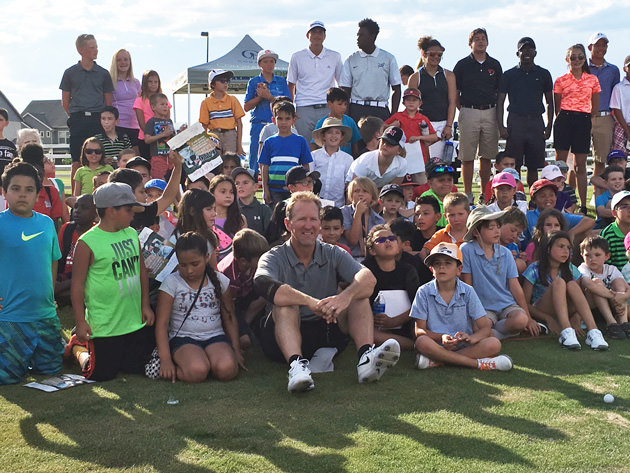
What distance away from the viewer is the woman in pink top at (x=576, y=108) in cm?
1063

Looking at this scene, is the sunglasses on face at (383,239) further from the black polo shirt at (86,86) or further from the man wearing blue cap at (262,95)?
the black polo shirt at (86,86)

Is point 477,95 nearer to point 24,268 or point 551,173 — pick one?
point 551,173

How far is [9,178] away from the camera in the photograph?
5.18m

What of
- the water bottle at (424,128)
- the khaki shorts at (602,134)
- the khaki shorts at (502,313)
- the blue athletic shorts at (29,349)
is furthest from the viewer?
the khaki shorts at (602,134)

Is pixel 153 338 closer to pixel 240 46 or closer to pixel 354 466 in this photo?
pixel 354 466

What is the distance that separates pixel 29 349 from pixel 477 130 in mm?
7504

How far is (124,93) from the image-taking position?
1084 centimetres

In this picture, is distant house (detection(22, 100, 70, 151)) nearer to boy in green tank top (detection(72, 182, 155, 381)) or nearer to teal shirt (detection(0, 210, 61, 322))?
teal shirt (detection(0, 210, 61, 322))

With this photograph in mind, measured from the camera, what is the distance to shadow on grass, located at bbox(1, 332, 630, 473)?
373cm

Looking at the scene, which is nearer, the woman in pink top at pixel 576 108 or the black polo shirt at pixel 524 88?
the black polo shirt at pixel 524 88

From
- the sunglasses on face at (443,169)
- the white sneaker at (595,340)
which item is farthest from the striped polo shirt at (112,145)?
the white sneaker at (595,340)

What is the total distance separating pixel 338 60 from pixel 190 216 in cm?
521

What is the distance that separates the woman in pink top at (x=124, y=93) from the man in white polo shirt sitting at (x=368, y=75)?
338 cm

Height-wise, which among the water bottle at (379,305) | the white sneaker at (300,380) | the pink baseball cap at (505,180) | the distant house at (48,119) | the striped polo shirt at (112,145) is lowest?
the white sneaker at (300,380)
